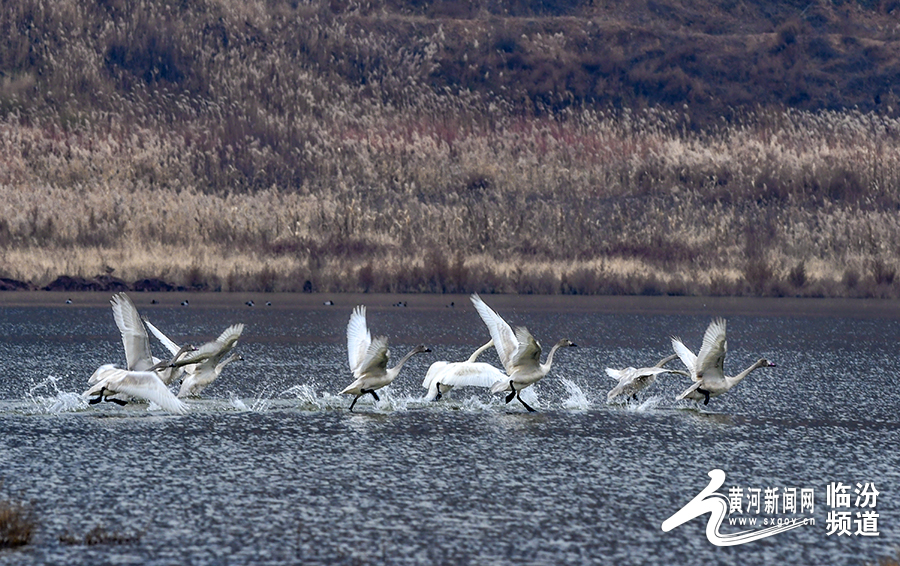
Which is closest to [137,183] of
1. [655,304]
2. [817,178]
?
[655,304]

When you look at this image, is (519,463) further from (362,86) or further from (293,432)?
(362,86)

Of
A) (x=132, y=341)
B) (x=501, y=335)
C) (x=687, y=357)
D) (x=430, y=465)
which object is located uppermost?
(x=501, y=335)

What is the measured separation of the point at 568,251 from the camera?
59375mm

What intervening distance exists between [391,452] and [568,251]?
4172cm

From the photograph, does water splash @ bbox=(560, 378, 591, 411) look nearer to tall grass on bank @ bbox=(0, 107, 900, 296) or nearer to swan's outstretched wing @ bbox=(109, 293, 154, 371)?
swan's outstretched wing @ bbox=(109, 293, 154, 371)

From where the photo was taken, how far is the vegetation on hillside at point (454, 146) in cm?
5716

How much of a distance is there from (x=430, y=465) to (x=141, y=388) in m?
4.62

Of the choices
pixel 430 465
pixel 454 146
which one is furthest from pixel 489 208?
pixel 430 465

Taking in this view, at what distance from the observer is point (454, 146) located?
6912cm

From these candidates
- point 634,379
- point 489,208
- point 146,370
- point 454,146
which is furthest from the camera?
point 454,146

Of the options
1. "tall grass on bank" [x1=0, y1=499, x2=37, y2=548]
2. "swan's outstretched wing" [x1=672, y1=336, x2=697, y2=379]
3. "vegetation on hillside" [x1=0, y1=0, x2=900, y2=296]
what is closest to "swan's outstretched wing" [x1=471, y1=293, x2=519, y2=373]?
"swan's outstretched wing" [x1=672, y1=336, x2=697, y2=379]

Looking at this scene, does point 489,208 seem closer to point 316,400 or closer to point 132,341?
point 316,400

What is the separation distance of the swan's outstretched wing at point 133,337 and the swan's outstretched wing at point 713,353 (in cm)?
821

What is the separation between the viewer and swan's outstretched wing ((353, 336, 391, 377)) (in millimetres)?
20094
